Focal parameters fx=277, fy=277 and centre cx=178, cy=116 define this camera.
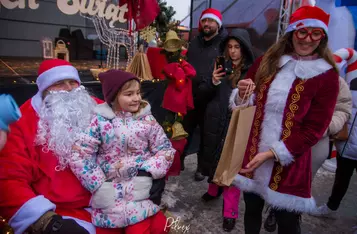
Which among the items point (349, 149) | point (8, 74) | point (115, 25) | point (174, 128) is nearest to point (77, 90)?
point (174, 128)

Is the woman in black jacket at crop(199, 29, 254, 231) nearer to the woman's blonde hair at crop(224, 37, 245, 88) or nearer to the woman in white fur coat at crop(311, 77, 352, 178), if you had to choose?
the woman's blonde hair at crop(224, 37, 245, 88)

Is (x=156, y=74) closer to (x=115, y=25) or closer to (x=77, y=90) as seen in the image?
(x=115, y=25)

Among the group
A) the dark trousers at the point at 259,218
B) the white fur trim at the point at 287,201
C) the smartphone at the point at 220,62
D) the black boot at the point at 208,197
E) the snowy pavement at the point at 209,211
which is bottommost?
→ the snowy pavement at the point at 209,211

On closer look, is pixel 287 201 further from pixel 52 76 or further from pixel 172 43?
pixel 172 43

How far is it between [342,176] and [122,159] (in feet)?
7.56

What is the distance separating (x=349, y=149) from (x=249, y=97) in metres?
1.40

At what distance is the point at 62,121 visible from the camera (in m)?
1.80

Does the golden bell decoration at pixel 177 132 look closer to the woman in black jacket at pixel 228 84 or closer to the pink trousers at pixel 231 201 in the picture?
the woman in black jacket at pixel 228 84

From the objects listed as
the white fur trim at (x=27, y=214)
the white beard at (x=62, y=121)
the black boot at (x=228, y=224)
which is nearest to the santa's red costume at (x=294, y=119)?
the black boot at (x=228, y=224)

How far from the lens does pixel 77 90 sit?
6.37 feet

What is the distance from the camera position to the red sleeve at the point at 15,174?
4.95 feet

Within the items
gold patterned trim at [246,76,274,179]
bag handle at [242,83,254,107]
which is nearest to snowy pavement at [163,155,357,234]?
gold patterned trim at [246,76,274,179]

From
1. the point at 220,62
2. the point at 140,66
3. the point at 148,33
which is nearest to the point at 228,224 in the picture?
the point at 220,62

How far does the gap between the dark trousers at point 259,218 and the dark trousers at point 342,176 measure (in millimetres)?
1296
